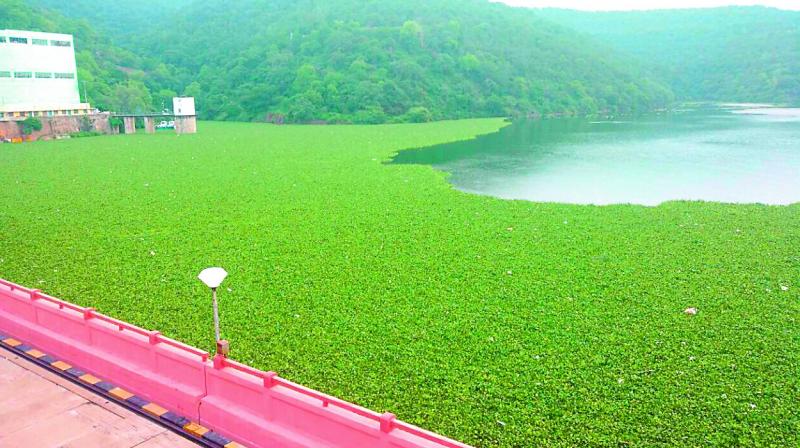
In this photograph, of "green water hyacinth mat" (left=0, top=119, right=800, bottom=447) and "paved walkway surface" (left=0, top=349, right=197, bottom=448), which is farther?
"green water hyacinth mat" (left=0, top=119, right=800, bottom=447)

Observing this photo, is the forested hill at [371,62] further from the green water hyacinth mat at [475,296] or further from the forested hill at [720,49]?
the green water hyacinth mat at [475,296]

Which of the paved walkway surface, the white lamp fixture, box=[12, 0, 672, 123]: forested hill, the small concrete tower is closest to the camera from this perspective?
the paved walkway surface

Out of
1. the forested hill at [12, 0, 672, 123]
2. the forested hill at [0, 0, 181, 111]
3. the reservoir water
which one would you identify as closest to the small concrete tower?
the forested hill at [0, 0, 181, 111]

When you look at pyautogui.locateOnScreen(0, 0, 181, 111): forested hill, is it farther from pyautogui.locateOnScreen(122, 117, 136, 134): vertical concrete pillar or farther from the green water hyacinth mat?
the green water hyacinth mat

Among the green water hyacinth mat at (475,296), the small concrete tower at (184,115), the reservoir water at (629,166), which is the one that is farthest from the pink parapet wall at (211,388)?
the small concrete tower at (184,115)

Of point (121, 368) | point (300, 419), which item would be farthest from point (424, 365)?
point (121, 368)

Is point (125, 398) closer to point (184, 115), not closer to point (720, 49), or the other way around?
point (184, 115)

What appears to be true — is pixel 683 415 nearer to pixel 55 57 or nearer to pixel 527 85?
pixel 55 57
